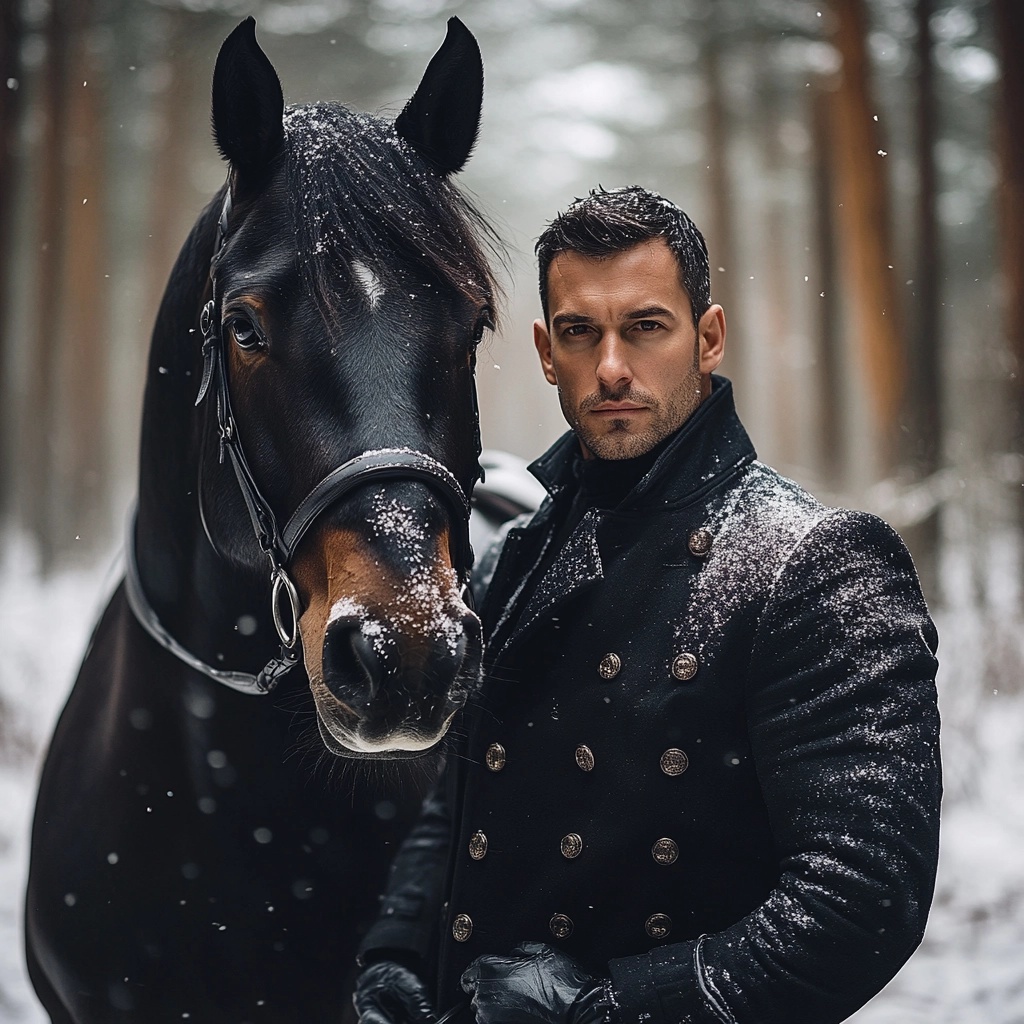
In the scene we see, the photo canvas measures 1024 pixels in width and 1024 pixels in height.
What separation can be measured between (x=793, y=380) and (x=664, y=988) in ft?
29.0

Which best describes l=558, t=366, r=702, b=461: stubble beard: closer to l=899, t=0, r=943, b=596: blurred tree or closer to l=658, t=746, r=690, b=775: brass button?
l=658, t=746, r=690, b=775: brass button

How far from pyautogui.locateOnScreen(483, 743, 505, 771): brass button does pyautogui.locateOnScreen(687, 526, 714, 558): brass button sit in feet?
1.39

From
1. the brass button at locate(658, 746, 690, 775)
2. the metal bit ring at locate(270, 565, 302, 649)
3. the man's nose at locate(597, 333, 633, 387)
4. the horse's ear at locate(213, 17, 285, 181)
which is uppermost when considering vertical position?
Result: the horse's ear at locate(213, 17, 285, 181)

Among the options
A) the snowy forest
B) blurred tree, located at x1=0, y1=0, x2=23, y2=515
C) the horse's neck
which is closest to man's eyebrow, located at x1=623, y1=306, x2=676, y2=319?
the horse's neck

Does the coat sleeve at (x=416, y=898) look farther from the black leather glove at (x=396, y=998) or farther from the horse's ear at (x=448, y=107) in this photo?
the horse's ear at (x=448, y=107)

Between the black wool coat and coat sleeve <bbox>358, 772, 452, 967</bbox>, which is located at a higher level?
the black wool coat

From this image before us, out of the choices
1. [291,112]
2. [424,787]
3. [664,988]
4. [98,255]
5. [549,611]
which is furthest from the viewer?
[98,255]

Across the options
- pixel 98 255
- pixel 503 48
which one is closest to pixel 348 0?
pixel 503 48

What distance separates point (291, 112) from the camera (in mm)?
1642

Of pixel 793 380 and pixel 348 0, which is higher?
pixel 348 0

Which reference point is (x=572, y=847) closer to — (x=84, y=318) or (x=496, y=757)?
(x=496, y=757)

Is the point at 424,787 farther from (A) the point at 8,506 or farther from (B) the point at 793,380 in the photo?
(B) the point at 793,380

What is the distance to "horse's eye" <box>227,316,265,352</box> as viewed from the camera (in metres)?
1.41

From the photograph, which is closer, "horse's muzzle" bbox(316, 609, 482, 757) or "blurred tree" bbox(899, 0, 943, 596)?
"horse's muzzle" bbox(316, 609, 482, 757)
